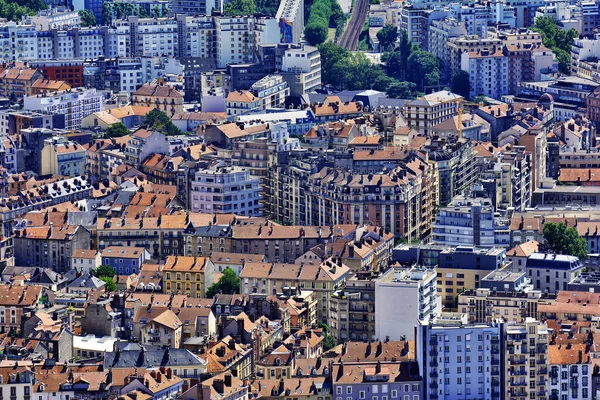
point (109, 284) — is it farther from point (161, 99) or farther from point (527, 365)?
point (161, 99)

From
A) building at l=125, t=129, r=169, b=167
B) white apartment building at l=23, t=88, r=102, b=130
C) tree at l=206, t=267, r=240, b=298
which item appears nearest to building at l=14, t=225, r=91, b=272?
tree at l=206, t=267, r=240, b=298

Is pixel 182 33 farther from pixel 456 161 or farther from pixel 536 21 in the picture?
pixel 456 161

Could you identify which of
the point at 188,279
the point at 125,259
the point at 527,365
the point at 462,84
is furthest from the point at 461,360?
the point at 462,84

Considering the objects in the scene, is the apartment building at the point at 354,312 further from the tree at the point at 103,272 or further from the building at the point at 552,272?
the tree at the point at 103,272

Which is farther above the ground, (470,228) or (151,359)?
(470,228)

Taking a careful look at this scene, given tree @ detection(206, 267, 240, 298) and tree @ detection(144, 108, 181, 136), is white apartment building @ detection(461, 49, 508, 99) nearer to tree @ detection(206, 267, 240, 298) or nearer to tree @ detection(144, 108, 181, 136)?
tree @ detection(144, 108, 181, 136)

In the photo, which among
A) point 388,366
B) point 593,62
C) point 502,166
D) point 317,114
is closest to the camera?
point 388,366

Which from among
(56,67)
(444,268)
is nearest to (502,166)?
(444,268)

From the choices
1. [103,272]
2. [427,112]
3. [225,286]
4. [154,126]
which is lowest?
[225,286]
